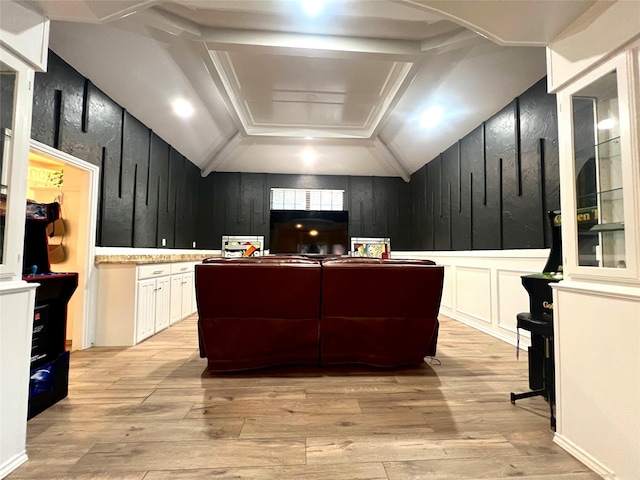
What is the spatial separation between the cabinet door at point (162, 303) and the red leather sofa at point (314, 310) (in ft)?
4.90

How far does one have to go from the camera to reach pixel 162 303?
354 cm

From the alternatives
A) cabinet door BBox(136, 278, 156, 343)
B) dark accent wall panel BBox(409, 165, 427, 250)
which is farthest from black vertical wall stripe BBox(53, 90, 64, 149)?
dark accent wall panel BBox(409, 165, 427, 250)

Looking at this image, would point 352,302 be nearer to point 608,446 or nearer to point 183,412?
point 183,412

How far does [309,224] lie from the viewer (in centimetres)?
643

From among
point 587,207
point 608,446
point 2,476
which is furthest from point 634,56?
point 2,476

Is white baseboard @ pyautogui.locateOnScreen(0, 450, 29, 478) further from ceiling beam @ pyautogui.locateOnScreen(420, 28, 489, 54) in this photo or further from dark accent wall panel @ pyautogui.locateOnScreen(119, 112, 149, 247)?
ceiling beam @ pyautogui.locateOnScreen(420, 28, 489, 54)

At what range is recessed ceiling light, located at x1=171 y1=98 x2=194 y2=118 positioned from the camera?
3806 mm

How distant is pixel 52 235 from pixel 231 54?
263 cm

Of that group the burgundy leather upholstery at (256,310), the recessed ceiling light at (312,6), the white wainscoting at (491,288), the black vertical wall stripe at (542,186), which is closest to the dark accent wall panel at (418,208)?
the white wainscoting at (491,288)

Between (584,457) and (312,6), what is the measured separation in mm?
3450

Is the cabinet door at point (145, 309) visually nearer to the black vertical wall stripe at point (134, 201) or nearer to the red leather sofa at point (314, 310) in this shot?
the black vertical wall stripe at point (134, 201)

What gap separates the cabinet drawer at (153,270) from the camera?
3107 mm

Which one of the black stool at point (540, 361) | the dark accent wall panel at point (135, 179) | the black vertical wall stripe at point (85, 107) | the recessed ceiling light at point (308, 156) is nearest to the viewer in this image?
the black stool at point (540, 361)

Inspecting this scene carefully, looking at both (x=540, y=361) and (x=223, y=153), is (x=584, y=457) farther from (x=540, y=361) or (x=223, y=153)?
(x=223, y=153)
